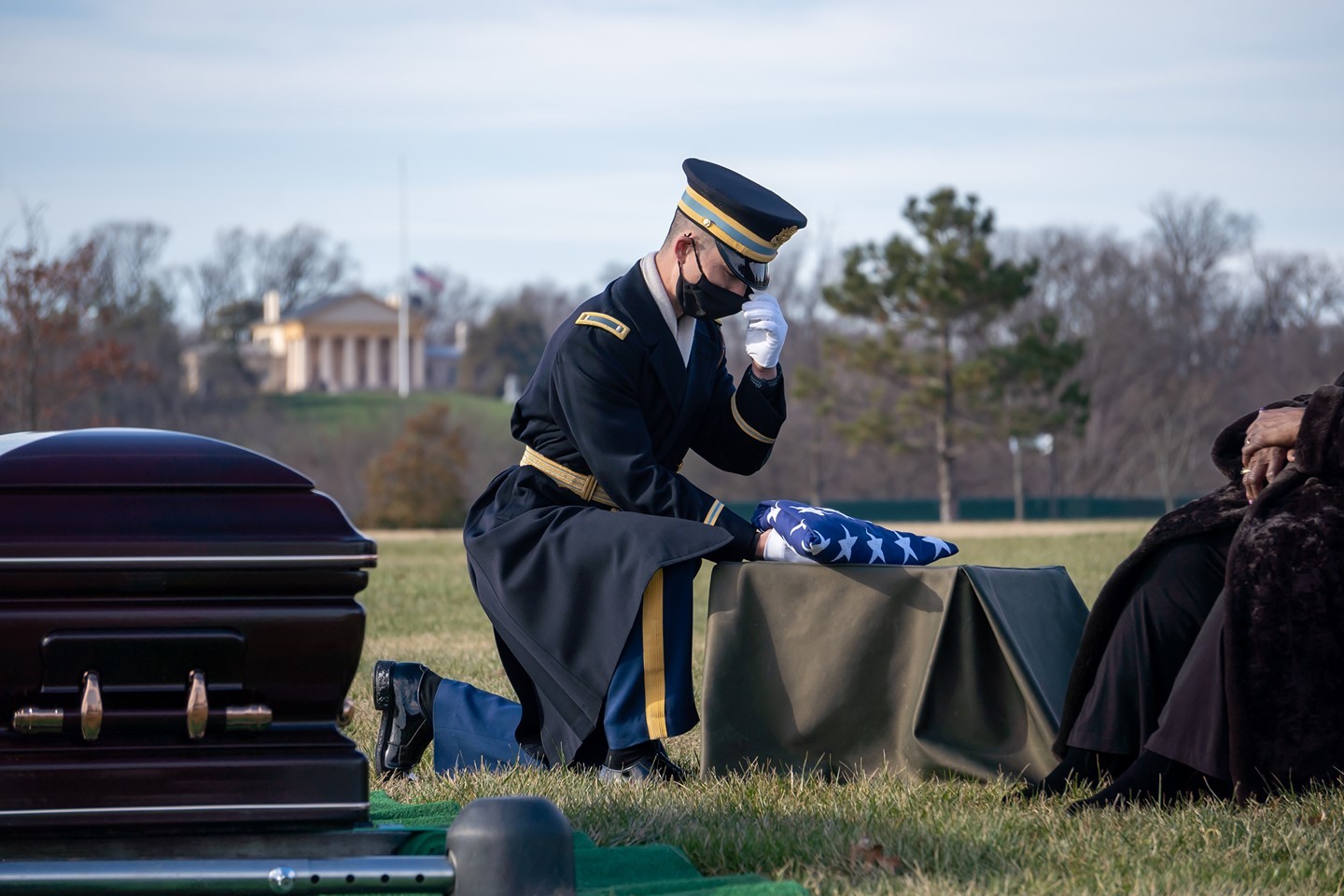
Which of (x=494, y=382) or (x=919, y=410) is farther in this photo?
(x=494, y=382)

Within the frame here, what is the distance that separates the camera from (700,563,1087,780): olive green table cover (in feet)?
12.4

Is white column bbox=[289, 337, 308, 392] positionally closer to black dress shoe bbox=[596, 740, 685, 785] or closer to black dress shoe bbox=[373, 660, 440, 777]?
black dress shoe bbox=[373, 660, 440, 777]

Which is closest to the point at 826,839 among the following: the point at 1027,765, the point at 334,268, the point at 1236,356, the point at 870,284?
the point at 1027,765

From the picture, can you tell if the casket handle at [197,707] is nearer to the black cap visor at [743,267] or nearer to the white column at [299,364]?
the black cap visor at [743,267]

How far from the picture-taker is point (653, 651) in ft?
12.6

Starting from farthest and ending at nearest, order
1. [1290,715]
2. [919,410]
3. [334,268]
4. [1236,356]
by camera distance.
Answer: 1. [334,268]
2. [1236,356]
3. [919,410]
4. [1290,715]

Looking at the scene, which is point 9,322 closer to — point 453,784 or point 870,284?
point 870,284

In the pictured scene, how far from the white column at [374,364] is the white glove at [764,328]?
91.7m

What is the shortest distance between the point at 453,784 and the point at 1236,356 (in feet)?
182

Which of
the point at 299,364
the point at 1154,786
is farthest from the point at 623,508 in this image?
→ the point at 299,364

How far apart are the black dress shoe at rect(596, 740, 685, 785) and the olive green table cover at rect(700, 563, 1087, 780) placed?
9cm

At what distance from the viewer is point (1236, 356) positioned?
181 feet

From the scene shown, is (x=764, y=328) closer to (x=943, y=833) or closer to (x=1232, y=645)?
(x=1232, y=645)

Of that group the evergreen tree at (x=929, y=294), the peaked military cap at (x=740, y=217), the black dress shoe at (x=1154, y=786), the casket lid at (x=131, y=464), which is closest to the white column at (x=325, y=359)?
the evergreen tree at (x=929, y=294)
